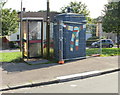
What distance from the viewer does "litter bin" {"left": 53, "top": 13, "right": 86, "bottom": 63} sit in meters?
10.4

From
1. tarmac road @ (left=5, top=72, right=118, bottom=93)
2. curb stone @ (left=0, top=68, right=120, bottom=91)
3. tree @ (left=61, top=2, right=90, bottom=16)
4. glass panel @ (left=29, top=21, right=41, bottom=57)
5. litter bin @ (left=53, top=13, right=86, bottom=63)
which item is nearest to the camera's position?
tarmac road @ (left=5, top=72, right=118, bottom=93)

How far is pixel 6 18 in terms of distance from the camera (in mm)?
28828

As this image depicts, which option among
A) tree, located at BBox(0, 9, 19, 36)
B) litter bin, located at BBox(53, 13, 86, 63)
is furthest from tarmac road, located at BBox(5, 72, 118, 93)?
tree, located at BBox(0, 9, 19, 36)

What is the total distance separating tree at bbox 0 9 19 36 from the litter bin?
1949 centimetres

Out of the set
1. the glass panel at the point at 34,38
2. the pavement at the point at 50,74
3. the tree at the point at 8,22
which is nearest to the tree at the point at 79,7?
the tree at the point at 8,22

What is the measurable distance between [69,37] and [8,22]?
20.5 metres

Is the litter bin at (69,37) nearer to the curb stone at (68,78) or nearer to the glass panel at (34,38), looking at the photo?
the glass panel at (34,38)

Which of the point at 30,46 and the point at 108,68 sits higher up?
the point at 30,46

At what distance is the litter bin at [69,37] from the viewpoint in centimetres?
1036

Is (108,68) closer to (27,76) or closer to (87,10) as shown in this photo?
(27,76)

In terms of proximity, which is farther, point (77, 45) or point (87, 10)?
point (87, 10)

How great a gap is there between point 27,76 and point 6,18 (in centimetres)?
2308

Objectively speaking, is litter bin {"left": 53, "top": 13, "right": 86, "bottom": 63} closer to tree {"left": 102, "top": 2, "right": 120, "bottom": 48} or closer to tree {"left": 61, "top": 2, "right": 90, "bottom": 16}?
tree {"left": 102, "top": 2, "right": 120, "bottom": 48}

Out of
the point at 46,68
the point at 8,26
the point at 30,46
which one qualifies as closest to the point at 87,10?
the point at 8,26
